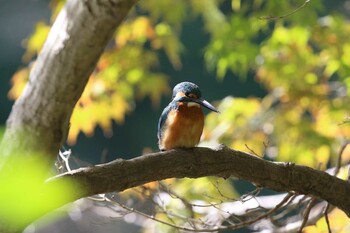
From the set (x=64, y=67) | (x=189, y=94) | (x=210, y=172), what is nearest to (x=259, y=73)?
(x=189, y=94)

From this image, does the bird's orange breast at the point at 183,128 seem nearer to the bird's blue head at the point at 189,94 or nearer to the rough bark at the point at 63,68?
the bird's blue head at the point at 189,94

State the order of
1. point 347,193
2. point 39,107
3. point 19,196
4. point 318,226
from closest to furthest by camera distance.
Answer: point 19,196 < point 39,107 < point 347,193 < point 318,226

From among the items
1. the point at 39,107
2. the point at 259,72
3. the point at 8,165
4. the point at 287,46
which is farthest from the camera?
the point at 259,72

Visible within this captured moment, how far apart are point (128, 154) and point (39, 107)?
331cm

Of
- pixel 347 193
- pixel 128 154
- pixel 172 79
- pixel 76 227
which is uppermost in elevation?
pixel 347 193

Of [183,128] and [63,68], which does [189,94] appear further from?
[63,68]

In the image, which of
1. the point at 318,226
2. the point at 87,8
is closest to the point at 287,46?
the point at 318,226

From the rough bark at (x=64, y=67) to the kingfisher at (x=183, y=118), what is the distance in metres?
0.78

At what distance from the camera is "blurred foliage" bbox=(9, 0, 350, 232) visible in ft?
8.37

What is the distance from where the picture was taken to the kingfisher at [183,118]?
65.2 inches

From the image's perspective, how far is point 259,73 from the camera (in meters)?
3.03

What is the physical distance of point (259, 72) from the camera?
9.92 feet

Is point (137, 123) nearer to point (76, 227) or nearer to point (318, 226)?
point (76, 227)

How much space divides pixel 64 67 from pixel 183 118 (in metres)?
0.89
